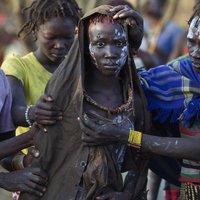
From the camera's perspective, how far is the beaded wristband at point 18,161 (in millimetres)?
5707

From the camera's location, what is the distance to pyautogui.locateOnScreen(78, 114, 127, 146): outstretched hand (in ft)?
17.4

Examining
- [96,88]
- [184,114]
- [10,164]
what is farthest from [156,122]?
[10,164]

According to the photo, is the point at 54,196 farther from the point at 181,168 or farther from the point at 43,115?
the point at 181,168

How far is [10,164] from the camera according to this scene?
5.84m

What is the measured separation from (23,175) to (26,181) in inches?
2.2

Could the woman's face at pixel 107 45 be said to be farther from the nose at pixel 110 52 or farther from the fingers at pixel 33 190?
the fingers at pixel 33 190

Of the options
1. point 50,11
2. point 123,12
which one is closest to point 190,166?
point 123,12

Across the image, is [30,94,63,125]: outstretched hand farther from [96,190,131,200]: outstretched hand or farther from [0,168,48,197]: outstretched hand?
[96,190,131,200]: outstretched hand

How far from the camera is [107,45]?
213 inches

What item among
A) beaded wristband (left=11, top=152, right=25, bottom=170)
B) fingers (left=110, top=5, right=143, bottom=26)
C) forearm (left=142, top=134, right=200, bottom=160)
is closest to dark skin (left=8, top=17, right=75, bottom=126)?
beaded wristband (left=11, top=152, right=25, bottom=170)

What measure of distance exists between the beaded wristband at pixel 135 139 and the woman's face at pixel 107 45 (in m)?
0.40

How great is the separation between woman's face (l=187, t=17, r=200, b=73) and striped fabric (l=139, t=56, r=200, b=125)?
6.4 inches

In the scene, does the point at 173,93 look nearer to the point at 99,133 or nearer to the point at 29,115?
the point at 99,133

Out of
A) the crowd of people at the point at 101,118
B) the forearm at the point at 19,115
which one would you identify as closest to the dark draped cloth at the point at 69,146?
the crowd of people at the point at 101,118
